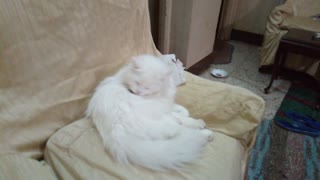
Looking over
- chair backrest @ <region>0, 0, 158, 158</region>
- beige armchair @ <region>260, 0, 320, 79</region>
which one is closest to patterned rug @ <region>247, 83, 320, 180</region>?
beige armchair @ <region>260, 0, 320, 79</region>

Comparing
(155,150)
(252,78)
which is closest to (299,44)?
(252,78)

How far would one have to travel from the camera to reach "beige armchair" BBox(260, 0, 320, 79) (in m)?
2.31

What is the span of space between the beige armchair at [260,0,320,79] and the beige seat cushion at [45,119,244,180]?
1.72 m

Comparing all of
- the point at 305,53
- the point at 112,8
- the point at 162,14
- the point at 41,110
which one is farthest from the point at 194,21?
the point at 41,110

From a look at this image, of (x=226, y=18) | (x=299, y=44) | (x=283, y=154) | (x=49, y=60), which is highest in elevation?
(x=49, y=60)

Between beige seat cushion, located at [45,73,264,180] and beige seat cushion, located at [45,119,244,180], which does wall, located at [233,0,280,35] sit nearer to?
beige seat cushion, located at [45,73,264,180]

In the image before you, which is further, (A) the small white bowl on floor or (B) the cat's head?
(A) the small white bowl on floor

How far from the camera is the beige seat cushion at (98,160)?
77 cm

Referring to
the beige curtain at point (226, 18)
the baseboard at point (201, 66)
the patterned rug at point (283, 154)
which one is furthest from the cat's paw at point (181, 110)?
the beige curtain at point (226, 18)

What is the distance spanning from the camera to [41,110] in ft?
2.87

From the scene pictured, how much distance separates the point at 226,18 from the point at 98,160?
2.89 metres

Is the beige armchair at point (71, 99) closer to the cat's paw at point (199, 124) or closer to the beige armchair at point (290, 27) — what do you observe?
the cat's paw at point (199, 124)

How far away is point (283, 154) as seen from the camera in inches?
61.6

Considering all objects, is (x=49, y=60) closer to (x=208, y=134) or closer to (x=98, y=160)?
(x=98, y=160)
